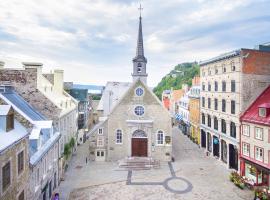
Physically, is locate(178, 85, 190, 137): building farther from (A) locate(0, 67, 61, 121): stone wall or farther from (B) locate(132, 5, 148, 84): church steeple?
(A) locate(0, 67, 61, 121): stone wall

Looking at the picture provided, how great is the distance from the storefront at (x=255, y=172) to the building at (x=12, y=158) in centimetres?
2130

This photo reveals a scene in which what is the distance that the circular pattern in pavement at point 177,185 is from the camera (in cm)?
2522

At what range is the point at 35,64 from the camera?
27594 mm

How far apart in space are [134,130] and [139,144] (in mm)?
2024

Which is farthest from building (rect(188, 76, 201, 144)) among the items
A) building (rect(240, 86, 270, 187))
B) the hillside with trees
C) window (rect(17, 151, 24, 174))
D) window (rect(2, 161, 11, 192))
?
the hillside with trees

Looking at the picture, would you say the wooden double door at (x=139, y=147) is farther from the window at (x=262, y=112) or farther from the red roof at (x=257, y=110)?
the window at (x=262, y=112)

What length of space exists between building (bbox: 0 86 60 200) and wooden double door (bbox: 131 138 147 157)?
11.8 m

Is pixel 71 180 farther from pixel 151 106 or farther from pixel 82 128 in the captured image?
pixel 82 128

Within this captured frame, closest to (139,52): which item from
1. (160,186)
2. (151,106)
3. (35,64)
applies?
(151,106)

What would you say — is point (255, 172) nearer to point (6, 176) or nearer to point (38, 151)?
point (38, 151)

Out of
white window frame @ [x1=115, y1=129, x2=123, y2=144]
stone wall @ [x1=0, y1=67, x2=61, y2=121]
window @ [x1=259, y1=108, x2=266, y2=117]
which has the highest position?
stone wall @ [x1=0, y1=67, x2=61, y2=121]

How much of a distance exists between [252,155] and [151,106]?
13780 millimetres

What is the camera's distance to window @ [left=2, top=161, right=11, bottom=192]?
1245cm

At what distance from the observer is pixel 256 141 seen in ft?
88.5
